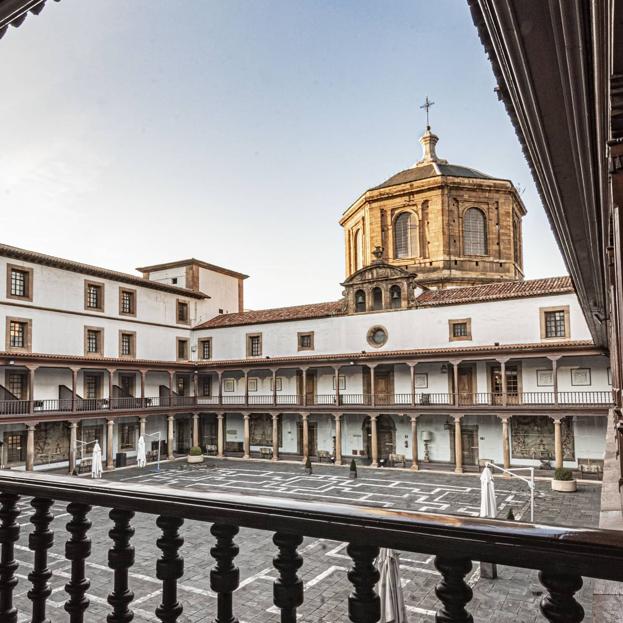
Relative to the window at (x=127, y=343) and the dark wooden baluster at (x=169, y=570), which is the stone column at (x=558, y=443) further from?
the dark wooden baluster at (x=169, y=570)

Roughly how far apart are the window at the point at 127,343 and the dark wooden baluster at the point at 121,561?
34782mm

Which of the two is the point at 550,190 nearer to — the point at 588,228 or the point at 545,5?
the point at 588,228

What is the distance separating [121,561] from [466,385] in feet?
100

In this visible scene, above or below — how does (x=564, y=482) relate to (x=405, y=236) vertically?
below

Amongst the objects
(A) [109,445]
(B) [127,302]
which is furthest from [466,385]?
(B) [127,302]

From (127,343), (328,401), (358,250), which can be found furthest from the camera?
(358,250)

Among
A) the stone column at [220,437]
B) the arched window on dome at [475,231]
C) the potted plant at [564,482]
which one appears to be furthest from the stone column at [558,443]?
the stone column at [220,437]

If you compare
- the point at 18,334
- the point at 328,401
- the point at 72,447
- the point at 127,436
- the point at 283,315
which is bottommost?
the point at 127,436

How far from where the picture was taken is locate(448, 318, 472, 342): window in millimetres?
30844

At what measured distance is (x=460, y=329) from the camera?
102ft

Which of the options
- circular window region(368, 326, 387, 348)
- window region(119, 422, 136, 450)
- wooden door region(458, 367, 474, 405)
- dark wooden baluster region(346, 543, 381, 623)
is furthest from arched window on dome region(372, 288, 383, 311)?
dark wooden baluster region(346, 543, 381, 623)

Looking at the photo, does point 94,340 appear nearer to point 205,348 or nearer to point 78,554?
point 205,348

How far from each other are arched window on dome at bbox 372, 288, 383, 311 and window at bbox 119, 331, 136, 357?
16.1 m

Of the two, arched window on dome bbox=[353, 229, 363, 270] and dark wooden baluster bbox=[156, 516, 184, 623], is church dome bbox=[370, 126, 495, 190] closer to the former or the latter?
arched window on dome bbox=[353, 229, 363, 270]
